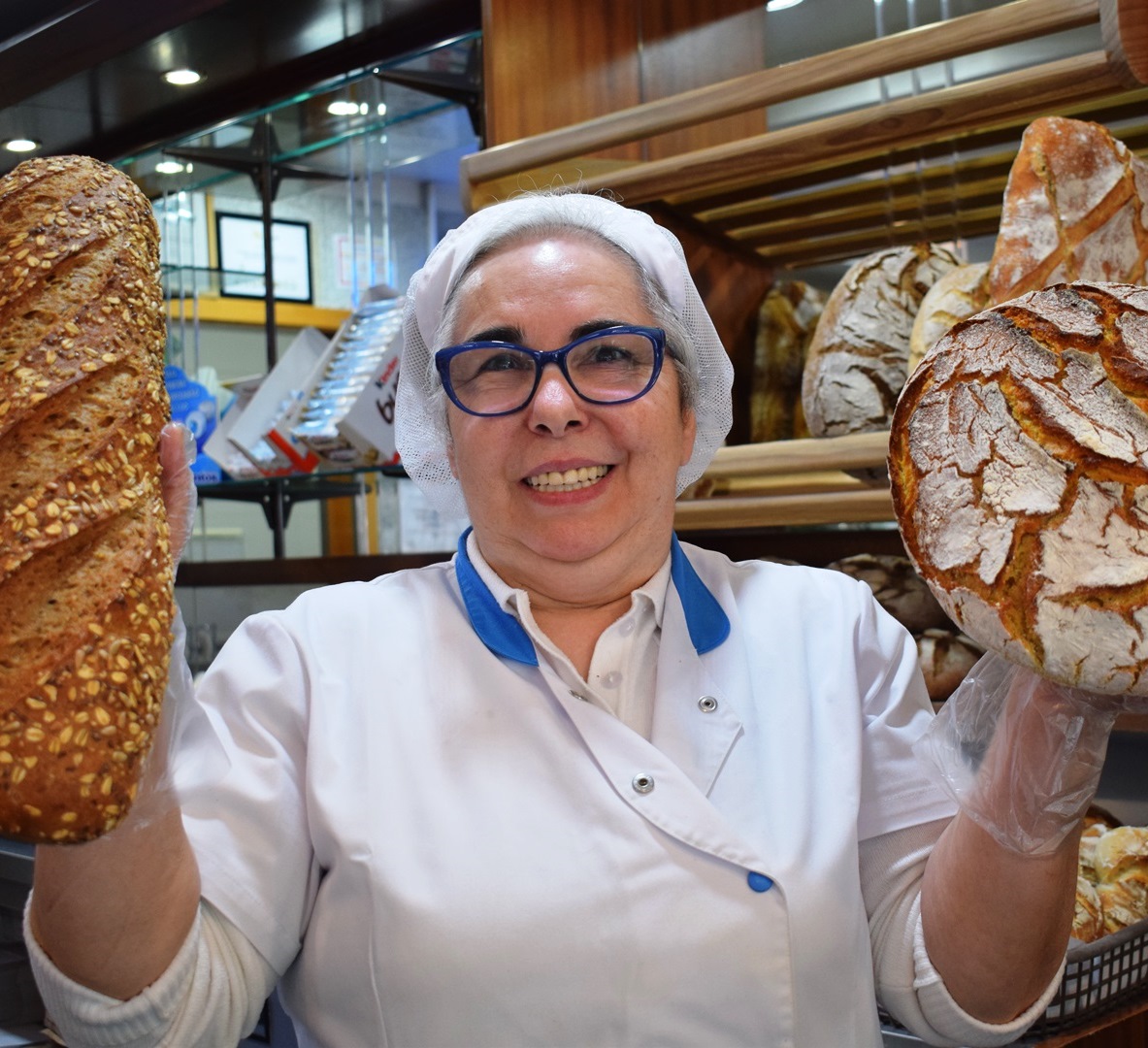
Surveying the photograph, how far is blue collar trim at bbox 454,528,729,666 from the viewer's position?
1.17 meters

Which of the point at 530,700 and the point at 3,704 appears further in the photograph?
the point at 530,700

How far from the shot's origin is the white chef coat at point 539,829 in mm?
1019

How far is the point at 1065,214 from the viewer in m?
1.28

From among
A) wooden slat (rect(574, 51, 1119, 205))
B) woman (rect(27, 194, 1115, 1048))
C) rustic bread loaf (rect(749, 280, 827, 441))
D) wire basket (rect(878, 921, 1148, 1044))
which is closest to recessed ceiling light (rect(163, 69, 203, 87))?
wooden slat (rect(574, 51, 1119, 205))

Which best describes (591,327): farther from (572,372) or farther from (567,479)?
(567,479)

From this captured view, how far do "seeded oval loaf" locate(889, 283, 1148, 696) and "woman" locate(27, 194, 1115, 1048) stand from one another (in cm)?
12

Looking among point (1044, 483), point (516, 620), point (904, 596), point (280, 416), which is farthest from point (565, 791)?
point (280, 416)

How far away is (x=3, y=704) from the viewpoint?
71 cm

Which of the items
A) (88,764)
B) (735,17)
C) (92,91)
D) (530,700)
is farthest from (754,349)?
(92,91)

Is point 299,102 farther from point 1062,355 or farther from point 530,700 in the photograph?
point 1062,355

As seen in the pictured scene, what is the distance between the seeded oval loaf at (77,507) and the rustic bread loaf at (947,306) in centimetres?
91

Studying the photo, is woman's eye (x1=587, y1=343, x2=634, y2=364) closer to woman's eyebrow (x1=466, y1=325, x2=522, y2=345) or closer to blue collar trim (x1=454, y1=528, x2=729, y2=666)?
woman's eyebrow (x1=466, y1=325, x2=522, y2=345)

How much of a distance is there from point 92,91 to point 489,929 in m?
2.20

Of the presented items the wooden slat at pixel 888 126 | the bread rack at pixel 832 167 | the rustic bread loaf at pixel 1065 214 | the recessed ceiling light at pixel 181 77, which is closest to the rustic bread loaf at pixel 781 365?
the bread rack at pixel 832 167
